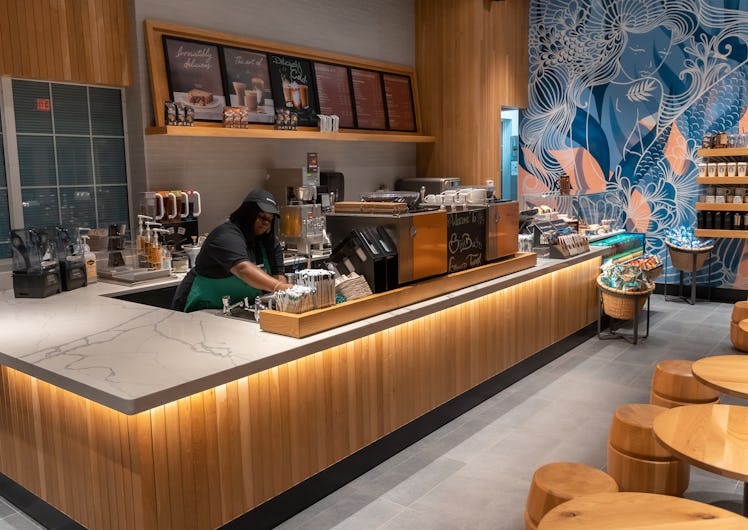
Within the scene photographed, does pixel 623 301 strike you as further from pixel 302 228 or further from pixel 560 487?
pixel 560 487

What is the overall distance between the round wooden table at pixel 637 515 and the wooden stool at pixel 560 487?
21.3 inches

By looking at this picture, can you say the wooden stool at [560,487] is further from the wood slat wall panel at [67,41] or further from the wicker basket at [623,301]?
the wood slat wall panel at [67,41]

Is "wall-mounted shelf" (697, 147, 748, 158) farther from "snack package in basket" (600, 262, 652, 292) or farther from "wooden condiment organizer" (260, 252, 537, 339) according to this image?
"wooden condiment organizer" (260, 252, 537, 339)

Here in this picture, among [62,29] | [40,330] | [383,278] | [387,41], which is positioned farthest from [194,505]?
[387,41]

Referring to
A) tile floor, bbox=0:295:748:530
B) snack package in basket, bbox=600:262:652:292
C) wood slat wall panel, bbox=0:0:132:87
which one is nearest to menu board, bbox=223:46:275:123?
wood slat wall panel, bbox=0:0:132:87

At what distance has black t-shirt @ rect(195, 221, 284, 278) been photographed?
3.81 meters

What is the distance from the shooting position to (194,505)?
282cm

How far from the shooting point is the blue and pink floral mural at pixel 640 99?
7.87 meters

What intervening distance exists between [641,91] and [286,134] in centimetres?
471

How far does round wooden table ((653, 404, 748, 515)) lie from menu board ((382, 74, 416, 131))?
5.86m

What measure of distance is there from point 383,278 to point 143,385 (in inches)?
64.2

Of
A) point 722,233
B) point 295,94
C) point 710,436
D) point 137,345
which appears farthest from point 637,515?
point 722,233

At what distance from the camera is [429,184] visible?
26.8ft

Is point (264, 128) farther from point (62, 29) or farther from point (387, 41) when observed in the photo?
point (387, 41)
